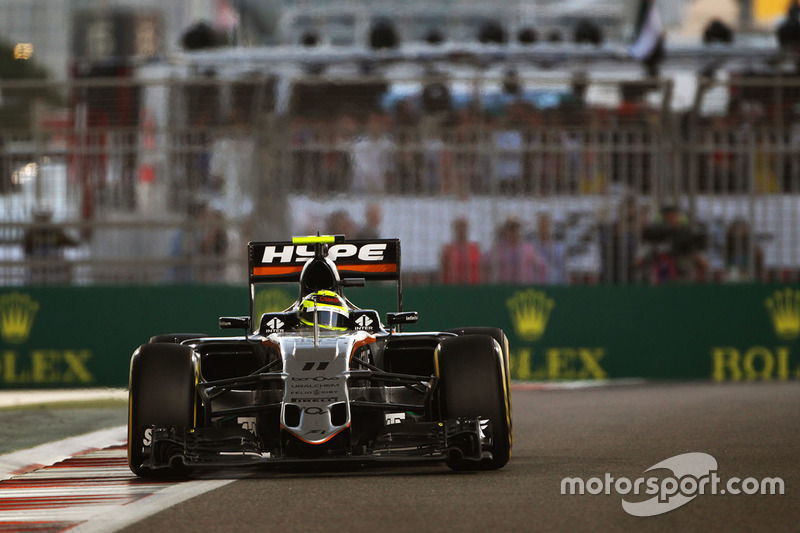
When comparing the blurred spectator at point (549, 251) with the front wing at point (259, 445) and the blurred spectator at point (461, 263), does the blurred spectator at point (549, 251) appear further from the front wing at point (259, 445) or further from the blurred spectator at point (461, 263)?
the front wing at point (259, 445)

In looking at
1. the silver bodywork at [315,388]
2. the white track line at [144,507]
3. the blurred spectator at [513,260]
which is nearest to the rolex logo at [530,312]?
the blurred spectator at [513,260]

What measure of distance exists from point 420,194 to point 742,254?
11.9 ft

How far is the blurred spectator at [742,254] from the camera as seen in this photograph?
1599 cm

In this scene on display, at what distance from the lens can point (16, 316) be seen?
15859 mm

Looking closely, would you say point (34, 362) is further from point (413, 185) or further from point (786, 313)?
point (786, 313)

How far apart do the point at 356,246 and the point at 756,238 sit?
7.64 meters

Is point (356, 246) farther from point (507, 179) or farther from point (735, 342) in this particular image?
point (735, 342)

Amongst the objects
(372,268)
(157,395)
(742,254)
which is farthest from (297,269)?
(742,254)

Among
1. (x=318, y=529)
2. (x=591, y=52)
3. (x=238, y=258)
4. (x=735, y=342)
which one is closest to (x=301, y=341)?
(x=318, y=529)

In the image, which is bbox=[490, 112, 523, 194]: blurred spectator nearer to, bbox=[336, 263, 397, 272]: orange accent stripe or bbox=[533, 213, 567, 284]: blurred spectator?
bbox=[533, 213, 567, 284]: blurred spectator

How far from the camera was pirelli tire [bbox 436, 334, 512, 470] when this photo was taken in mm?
7727

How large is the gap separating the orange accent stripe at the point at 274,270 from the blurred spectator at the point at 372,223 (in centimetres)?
610
